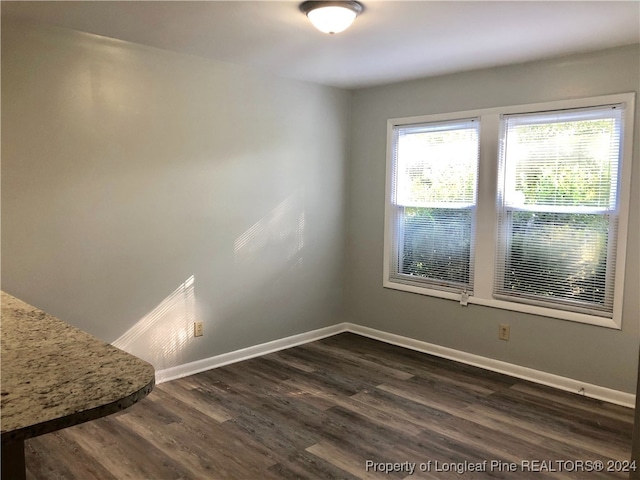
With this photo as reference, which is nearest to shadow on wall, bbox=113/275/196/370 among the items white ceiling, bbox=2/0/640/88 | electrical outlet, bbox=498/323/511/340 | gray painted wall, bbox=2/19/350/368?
gray painted wall, bbox=2/19/350/368

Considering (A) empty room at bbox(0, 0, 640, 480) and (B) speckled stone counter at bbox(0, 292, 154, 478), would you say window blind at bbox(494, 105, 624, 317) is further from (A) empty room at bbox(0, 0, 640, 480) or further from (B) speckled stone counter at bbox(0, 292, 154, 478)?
(B) speckled stone counter at bbox(0, 292, 154, 478)

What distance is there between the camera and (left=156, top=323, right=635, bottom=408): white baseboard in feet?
11.3

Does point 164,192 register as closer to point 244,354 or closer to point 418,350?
point 244,354

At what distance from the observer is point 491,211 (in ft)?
12.8

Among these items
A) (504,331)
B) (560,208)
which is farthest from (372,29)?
(504,331)

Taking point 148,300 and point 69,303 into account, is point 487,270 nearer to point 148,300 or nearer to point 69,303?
point 148,300

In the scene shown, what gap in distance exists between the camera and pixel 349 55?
3.54 metres

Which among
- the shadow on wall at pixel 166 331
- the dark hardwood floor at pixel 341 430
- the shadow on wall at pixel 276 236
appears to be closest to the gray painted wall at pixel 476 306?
the dark hardwood floor at pixel 341 430

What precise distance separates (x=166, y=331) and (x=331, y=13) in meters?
2.42

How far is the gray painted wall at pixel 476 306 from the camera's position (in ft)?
10.8

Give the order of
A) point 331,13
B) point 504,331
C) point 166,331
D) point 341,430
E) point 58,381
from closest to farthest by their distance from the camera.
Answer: point 58,381 < point 331,13 < point 341,430 < point 166,331 < point 504,331

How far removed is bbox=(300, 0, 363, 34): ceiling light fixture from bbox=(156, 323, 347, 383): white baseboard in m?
2.55

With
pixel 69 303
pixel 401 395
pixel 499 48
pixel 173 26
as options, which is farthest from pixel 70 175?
pixel 499 48

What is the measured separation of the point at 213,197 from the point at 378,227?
1600mm
